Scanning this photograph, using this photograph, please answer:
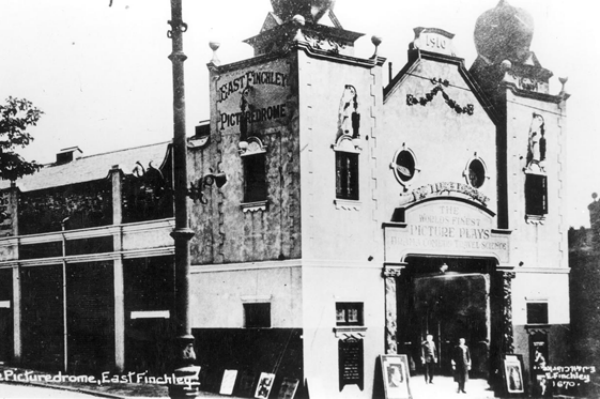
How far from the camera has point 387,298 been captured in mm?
20109

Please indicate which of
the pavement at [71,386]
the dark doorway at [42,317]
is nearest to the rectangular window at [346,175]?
the pavement at [71,386]

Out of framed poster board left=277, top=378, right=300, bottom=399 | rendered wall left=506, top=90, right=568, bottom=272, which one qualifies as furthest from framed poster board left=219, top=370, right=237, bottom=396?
rendered wall left=506, top=90, right=568, bottom=272

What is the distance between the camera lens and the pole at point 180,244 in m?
12.4

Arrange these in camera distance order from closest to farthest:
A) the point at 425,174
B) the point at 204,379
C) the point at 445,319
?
1. the point at 204,379
2. the point at 425,174
3. the point at 445,319

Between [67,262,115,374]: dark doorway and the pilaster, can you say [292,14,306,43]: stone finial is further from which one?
[67,262,115,374]: dark doorway

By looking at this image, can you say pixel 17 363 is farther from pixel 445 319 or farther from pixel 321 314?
pixel 445 319

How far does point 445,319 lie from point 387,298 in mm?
3498

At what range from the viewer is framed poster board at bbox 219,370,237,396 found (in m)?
19.1

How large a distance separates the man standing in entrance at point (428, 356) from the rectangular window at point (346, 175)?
4.58 m

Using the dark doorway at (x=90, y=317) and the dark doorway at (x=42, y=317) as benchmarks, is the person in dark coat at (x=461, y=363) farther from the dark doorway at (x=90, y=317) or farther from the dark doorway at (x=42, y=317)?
the dark doorway at (x=42, y=317)

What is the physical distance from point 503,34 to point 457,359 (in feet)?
30.3

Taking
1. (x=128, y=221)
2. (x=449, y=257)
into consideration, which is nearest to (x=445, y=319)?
(x=449, y=257)

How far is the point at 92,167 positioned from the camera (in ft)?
81.7

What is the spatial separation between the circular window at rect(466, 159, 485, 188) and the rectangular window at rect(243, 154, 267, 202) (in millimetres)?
6485
